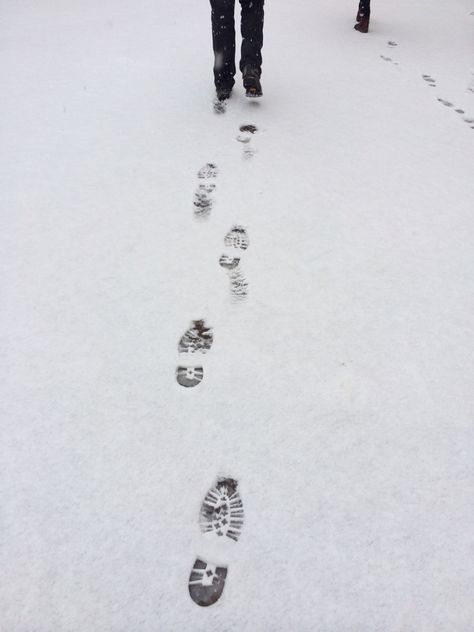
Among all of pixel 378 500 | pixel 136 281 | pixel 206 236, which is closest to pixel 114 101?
pixel 206 236

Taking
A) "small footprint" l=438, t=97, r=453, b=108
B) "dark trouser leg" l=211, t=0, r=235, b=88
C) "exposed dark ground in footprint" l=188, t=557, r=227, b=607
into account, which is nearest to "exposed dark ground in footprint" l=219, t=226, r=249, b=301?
"exposed dark ground in footprint" l=188, t=557, r=227, b=607

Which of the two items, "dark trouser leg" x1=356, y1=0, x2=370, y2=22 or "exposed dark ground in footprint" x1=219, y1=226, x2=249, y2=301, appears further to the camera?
"dark trouser leg" x1=356, y1=0, x2=370, y2=22

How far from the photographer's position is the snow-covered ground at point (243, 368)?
763mm

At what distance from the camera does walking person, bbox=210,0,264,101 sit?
6.60 ft

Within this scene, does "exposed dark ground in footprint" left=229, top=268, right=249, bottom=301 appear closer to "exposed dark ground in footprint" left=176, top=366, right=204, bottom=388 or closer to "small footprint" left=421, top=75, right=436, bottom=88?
"exposed dark ground in footprint" left=176, top=366, right=204, bottom=388

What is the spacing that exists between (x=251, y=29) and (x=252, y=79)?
0.76 ft

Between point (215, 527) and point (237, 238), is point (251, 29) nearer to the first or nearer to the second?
point (237, 238)

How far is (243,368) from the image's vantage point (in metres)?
1.09

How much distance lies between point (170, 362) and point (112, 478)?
1.13 feet

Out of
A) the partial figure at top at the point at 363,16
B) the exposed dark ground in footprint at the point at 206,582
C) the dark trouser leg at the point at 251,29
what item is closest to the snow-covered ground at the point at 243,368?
the exposed dark ground in footprint at the point at 206,582

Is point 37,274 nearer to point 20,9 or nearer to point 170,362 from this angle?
point 170,362

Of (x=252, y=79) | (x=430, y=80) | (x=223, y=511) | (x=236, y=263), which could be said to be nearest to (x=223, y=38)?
(x=252, y=79)

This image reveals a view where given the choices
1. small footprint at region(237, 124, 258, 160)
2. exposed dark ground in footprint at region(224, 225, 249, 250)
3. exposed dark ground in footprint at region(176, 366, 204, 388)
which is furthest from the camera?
small footprint at region(237, 124, 258, 160)

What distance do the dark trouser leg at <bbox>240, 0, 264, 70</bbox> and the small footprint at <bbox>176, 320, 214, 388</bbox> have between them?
5.64 feet
